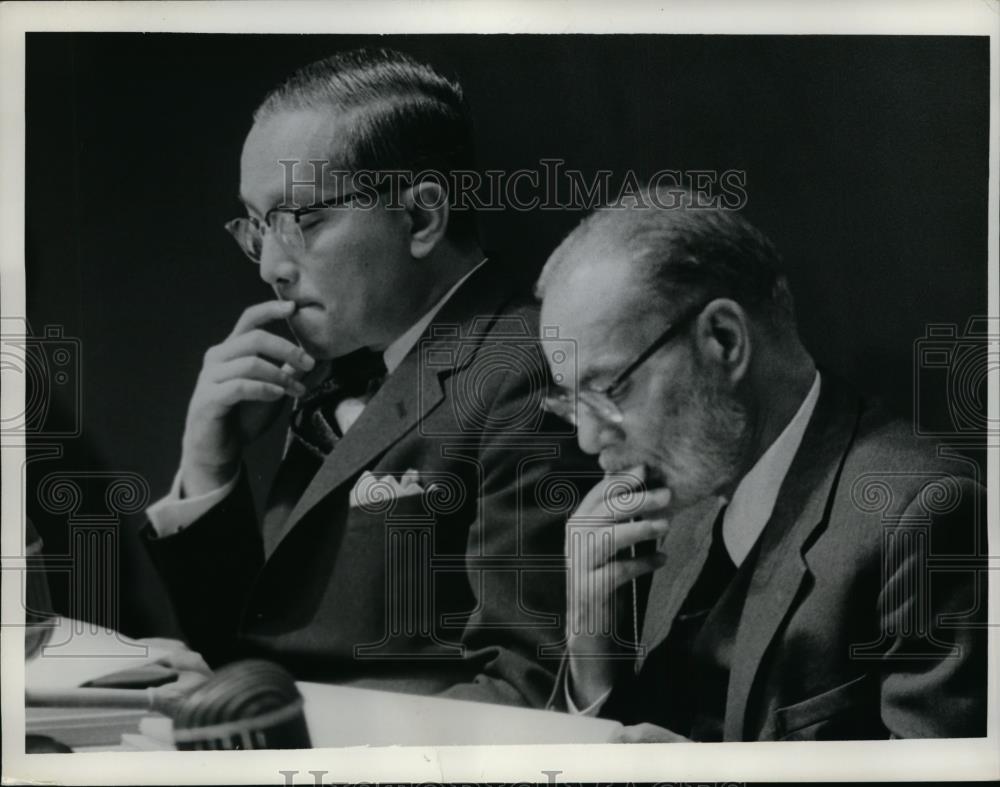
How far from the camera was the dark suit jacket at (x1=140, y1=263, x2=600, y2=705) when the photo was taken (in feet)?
8.21

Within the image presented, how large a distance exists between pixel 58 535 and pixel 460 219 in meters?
1.27

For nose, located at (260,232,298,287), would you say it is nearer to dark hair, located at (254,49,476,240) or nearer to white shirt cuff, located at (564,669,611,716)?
dark hair, located at (254,49,476,240)

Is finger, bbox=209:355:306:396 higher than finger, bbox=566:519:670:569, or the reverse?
finger, bbox=209:355:306:396

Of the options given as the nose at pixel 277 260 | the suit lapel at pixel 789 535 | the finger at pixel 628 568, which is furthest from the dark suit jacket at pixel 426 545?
the suit lapel at pixel 789 535

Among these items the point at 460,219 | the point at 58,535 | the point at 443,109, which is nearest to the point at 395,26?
the point at 443,109

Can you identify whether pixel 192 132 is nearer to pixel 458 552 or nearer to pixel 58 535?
pixel 58 535

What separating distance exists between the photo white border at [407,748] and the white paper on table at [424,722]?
0.03 metres

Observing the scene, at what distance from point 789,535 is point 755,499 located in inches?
4.7

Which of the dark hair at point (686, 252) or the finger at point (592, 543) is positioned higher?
the dark hair at point (686, 252)

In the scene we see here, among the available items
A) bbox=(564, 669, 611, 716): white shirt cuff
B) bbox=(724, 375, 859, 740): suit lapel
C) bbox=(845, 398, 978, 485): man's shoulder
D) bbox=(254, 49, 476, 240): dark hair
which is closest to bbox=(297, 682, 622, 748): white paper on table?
bbox=(564, 669, 611, 716): white shirt cuff

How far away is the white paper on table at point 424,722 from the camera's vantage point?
2531mm

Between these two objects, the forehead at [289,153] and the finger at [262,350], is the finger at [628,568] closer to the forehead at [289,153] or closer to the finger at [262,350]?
the finger at [262,350]

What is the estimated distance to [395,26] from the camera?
2.53m

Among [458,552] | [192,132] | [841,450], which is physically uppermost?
[192,132]
